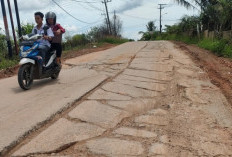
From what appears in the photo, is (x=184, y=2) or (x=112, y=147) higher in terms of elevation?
(x=184, y=2)

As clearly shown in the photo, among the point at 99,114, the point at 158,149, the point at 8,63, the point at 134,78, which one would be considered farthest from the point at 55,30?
the point at 8,63

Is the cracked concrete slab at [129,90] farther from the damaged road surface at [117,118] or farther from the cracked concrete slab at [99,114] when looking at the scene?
the cracked concrete slab at [99,114]

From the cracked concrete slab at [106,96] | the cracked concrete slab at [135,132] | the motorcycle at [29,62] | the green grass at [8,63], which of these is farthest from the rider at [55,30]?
the green grass at [8,63]

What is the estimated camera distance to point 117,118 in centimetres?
450

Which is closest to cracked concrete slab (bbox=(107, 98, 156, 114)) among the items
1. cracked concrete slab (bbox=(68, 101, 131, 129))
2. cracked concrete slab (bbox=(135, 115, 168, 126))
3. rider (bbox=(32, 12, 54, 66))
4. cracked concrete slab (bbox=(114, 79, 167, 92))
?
cracked concrete slab (bbox=(68, 101, 131, 129))

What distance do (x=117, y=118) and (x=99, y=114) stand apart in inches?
11.9

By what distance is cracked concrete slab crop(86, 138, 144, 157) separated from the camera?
333 cm

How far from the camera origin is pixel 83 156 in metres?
3.28

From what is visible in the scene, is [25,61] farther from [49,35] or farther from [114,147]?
[114,147]

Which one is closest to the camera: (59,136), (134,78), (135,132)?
(59,136)

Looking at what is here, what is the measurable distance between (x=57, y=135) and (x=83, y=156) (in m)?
0.65

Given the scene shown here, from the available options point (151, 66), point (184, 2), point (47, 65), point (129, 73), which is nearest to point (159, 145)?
point (47, 65)

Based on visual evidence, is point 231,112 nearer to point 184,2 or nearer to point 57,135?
point 57,135

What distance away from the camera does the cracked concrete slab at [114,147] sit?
10.9 feet
